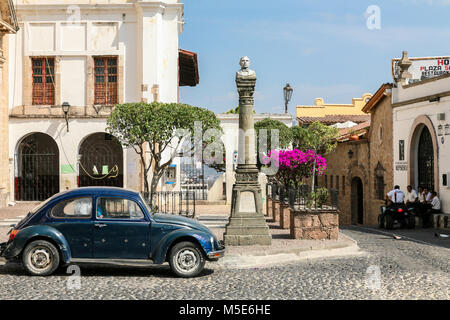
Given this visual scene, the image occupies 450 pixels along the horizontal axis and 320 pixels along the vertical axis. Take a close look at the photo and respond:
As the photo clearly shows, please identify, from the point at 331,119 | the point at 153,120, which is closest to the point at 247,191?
the point at 153,120

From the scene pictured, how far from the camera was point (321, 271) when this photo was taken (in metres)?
9.52

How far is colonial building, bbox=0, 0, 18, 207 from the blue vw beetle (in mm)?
15151

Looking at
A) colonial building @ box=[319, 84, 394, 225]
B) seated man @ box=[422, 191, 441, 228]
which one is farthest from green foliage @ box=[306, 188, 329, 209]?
colonial building @ box=[319, 84, 394, 225]

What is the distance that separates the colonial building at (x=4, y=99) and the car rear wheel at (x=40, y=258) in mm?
15281

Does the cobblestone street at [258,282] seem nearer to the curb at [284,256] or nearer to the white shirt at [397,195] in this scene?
the curb at [284,256]

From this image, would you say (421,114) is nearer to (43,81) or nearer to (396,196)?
(396,196)

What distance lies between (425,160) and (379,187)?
15.7 feet

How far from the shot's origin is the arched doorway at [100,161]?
25.5 meters

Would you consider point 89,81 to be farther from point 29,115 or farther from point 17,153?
point 17,153

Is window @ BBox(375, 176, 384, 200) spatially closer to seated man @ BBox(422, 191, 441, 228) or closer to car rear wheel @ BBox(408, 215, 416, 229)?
seated man @ BBox(422, 191, 441, 228)

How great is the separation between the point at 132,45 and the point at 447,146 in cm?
1389

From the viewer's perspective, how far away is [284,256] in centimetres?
1091

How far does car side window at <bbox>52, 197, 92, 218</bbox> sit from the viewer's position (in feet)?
29.3

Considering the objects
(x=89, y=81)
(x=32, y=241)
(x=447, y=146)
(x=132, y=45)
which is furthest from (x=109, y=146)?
(x=32, y=241)
